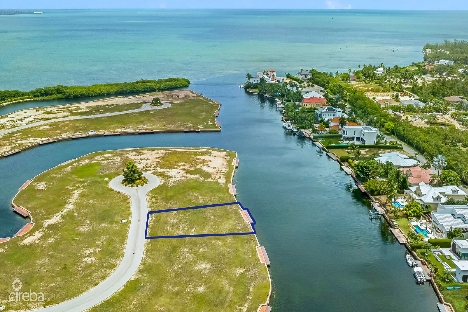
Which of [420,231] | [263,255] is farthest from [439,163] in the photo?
[263,255]

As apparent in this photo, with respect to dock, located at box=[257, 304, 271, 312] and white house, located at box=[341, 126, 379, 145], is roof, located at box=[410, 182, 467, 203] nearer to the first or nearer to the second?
white house, located at box=[341, 126, 379, 145]

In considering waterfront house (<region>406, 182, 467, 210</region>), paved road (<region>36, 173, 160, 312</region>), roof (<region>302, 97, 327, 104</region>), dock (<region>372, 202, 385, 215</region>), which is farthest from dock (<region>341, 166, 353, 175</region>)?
roof (<region>302, 97, 327, 104</region>)

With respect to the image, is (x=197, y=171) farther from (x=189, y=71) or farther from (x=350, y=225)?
(x=189, y=71)

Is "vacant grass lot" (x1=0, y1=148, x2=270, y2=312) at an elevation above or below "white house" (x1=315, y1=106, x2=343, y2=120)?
below

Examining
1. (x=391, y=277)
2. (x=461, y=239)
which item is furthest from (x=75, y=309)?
(x=461, y=239)

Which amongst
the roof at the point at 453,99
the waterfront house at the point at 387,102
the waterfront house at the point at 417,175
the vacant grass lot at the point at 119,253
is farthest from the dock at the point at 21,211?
the roof at the point at 453,99
